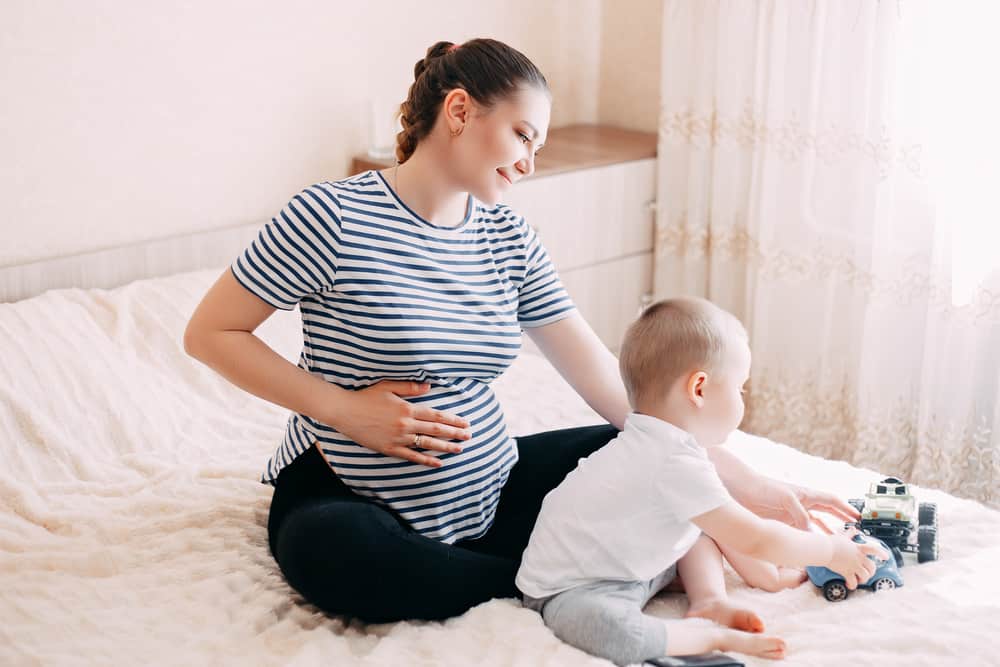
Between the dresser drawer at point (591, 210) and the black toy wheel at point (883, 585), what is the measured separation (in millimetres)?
1541

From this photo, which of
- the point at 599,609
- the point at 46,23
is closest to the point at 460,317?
the point at 599,609

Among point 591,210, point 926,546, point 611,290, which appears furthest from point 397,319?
point 611,290

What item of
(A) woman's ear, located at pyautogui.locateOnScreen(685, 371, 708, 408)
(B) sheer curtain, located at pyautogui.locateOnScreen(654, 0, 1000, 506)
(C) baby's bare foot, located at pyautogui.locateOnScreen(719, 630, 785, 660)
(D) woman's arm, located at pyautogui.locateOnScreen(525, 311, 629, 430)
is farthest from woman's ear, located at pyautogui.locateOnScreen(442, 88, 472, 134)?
(B) sheer curtain, located at pyautogui.locateOnScreen(654, 0, 1000, 506)

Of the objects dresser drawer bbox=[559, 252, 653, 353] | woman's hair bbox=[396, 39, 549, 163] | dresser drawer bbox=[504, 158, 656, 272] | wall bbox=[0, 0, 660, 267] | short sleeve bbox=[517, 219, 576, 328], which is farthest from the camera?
dresser drawer bbox=[559, 252, 653, 353]

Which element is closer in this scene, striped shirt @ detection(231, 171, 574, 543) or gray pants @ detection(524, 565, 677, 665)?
gray pants @ detection(524, 565, 677, 665)

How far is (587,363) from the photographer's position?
177 centimetres

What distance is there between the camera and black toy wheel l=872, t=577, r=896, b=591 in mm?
1533

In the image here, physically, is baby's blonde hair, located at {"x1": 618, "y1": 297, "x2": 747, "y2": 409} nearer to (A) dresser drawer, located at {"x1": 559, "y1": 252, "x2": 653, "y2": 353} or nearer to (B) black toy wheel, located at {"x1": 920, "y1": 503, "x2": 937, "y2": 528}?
(B) black toy wheel, located at {"x1": 920, "y1": 503, "x2": 937, "y2": 528}

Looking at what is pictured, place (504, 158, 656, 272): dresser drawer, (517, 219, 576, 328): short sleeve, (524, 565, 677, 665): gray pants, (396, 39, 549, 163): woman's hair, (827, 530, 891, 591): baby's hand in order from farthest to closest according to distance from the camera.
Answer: (504, 158, 656, 272): dresser drawer → (517, 219, 576, 328): short sleeve → (396, 39, 549, 163): woman's hair → (827, 530, 891, 591): baby's hand → (524, 565, 677, 665): gray pants

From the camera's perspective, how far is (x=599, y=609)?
1.39 metres

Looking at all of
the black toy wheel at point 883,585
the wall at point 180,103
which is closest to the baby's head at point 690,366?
the black toy wheel at point 883,585

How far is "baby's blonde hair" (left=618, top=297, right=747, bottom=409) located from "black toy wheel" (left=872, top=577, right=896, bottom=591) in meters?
0.39

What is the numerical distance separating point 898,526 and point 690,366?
419mm

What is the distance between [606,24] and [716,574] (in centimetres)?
224
